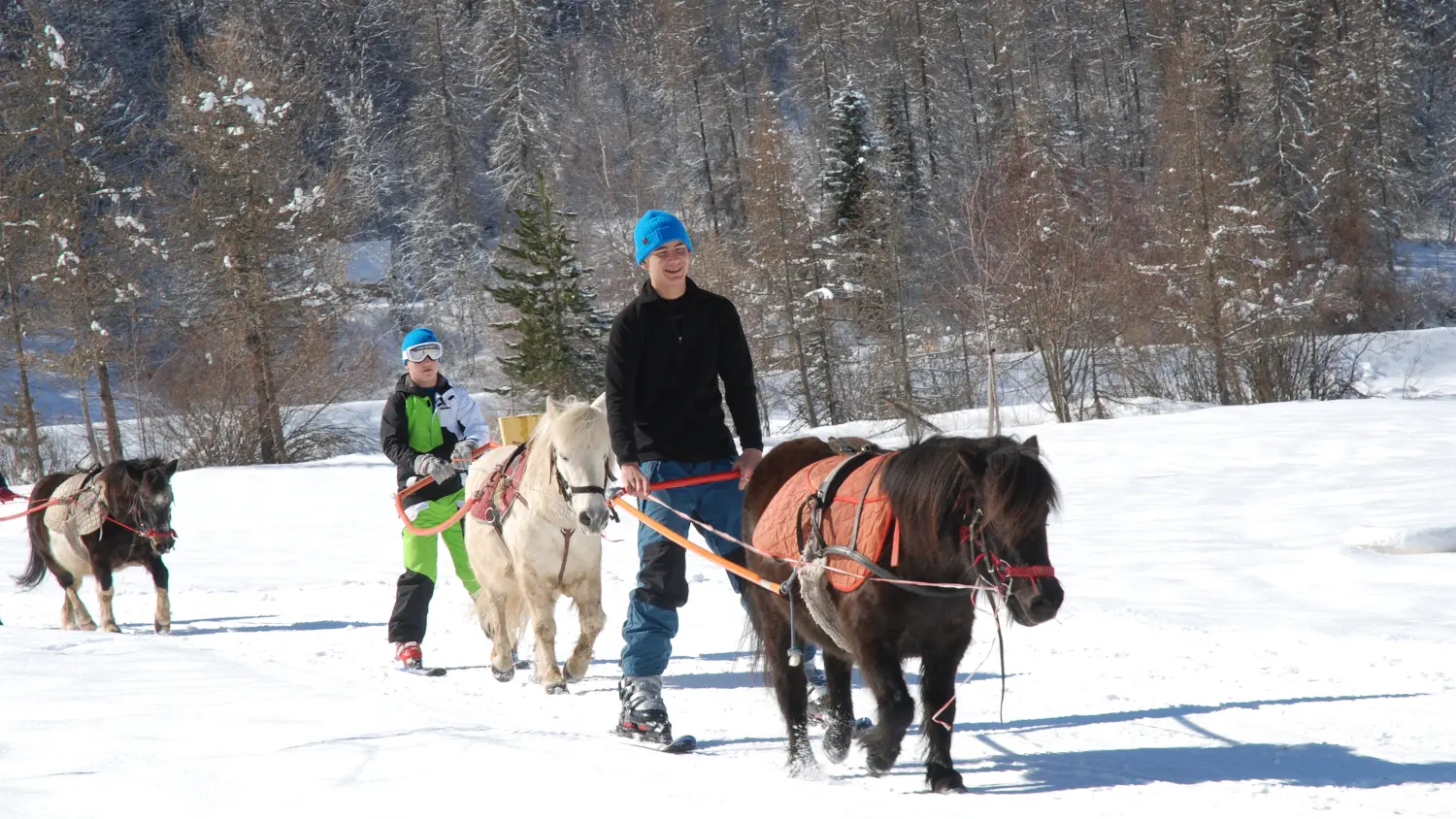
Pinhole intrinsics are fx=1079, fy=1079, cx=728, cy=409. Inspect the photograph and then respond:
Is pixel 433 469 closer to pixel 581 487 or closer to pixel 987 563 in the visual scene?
pixel 581 487

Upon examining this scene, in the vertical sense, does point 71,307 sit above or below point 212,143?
below

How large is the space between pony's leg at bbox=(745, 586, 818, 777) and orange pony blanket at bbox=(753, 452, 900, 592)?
0.28 metres

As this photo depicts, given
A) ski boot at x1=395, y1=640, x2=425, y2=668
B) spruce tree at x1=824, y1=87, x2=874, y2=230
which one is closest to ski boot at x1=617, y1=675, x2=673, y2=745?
ski boot at x1=395, y1=640, x2=425, y2=668

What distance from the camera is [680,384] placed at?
481 centimetres

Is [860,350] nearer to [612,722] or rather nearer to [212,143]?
[212,143]

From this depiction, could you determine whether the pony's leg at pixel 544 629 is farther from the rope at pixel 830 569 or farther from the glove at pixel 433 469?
Result: the rope at pixel 830 569

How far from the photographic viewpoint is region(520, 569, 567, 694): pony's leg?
6090 millimetres

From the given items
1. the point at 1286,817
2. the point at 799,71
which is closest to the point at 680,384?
the point at 1286,817

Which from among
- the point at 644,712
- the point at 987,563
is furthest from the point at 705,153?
the point at 987,563

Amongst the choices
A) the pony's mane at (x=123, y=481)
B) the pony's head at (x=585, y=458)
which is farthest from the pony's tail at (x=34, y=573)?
the pony's head at (x=585, y=458)

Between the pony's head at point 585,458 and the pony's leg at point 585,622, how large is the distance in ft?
3.04

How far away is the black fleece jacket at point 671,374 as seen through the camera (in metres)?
4.70

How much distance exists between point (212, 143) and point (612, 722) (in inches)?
935

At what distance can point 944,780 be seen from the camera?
3609 millimetres
